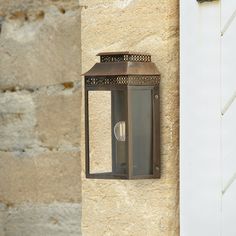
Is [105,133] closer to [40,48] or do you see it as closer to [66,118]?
[66,118]

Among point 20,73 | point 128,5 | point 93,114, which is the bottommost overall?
point 93,114

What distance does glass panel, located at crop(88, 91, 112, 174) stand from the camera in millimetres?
2338

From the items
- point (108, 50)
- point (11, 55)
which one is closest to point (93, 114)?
point (108, 50)

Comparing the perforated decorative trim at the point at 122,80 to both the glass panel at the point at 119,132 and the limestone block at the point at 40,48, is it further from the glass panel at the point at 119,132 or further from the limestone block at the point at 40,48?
the limestone block at the point at 40,48

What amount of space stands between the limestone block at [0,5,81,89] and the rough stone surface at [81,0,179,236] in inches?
9.3

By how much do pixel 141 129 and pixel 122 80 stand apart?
0.16 meters

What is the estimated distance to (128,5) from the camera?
7.60 ft

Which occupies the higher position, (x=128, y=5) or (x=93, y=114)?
(x=128, y=5)

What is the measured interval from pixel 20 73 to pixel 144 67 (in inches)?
27.5

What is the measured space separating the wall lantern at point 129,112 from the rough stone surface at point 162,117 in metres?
0.04

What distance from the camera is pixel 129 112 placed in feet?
7.12
